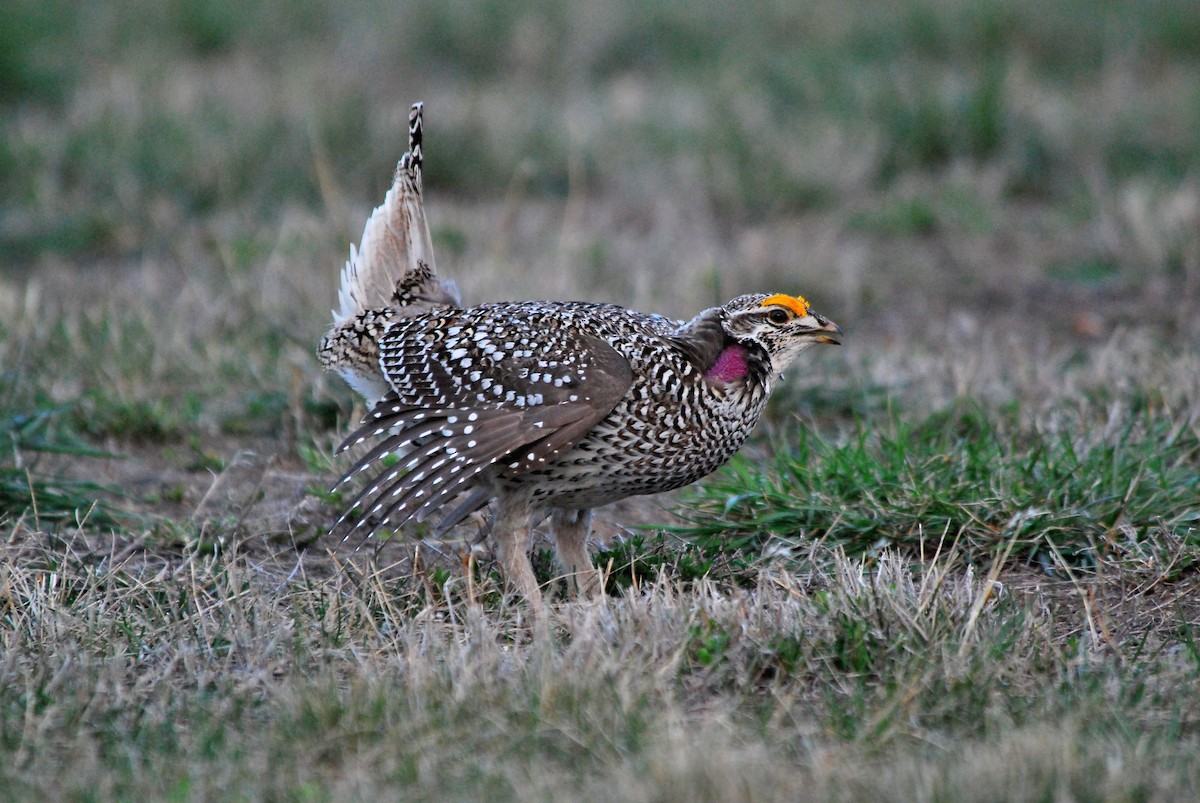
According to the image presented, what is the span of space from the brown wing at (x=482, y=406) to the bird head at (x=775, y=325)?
41cm

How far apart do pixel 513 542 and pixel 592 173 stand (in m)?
5.36

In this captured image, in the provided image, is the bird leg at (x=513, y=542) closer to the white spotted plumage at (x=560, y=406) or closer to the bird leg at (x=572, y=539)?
the white spotted plumage at (x=560, y=406)

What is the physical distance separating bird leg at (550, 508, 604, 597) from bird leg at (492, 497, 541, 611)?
0.14 m

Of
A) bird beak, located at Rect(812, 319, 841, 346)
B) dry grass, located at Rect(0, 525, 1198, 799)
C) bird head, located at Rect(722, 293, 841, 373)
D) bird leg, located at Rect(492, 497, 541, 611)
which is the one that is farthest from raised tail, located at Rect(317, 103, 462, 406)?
bird beak, located at Rect(812, 319, 841, 346)

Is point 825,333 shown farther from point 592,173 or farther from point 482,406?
point 592,173

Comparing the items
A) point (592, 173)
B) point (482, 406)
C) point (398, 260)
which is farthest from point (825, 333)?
point (592, 173)

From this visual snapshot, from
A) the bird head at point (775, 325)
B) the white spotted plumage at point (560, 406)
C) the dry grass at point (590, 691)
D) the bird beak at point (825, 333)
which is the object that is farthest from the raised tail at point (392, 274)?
the bird beak at point (825, 333)

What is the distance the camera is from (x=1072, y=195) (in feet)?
29.0

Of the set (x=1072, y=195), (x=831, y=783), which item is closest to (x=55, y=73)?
(x=1072, y=195)

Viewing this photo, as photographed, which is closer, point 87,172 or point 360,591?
point 360,591

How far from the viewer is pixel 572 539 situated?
4.46m

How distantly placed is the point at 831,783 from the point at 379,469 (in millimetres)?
2584

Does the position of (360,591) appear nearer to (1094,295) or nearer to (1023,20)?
(1094,295)

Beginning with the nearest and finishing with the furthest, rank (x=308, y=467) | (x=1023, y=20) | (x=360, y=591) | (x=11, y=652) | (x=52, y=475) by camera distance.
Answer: (x=11, y=652), (x=360, y=591), (x=52, y=475), (x=308, y=467), (x=1023, y=20)
